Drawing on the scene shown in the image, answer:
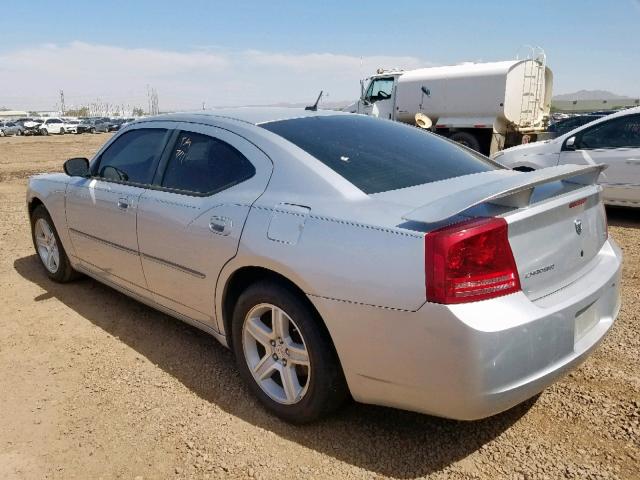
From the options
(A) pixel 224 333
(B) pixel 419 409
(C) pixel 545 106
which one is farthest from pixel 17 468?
(C) pixel 545 106

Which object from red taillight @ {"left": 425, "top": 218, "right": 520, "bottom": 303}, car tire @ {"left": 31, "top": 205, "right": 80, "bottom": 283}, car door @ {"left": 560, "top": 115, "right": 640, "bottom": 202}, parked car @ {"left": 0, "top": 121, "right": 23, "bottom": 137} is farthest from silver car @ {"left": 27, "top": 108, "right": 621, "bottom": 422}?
parked car @ {"left": 0, "top": 121, "right": 23, "bottom": 137}

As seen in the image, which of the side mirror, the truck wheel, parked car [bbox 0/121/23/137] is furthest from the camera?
parked car [bbox 0/121/23/137]

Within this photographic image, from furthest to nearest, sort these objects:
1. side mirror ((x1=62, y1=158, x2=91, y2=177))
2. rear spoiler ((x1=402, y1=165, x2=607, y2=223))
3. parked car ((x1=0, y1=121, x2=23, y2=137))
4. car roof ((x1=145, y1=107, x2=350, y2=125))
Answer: parked car ((x1=0, y1=121, x2=23, y2=137)) → side mirror ((x1=62, y1=158, x2=91, y2=177)) → car roof ((x1=145, y1=107, x2=350, y2=125)) → rear spoiler ((x1=402, y1=165, x2=607, y2=223))

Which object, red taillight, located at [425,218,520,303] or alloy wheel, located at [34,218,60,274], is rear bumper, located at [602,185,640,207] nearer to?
red taillight, located at [425,218,520,303]

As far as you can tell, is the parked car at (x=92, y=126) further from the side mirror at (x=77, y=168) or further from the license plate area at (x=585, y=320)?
the license plate area at (x=585, y=320)

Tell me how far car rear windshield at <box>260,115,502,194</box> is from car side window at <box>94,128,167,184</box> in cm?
95

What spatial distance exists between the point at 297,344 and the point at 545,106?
52.6ft

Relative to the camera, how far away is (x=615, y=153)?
6945 mm

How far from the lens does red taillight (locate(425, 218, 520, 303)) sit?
6.40 ft

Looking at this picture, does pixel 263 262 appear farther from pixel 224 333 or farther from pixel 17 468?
pixel 17 468

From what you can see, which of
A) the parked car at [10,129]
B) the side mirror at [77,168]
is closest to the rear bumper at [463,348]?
the side mirror at [77,168]

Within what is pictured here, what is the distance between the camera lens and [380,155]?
281cm

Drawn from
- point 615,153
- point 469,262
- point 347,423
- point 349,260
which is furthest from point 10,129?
point 469,262

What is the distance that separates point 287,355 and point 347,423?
469 millimetres
